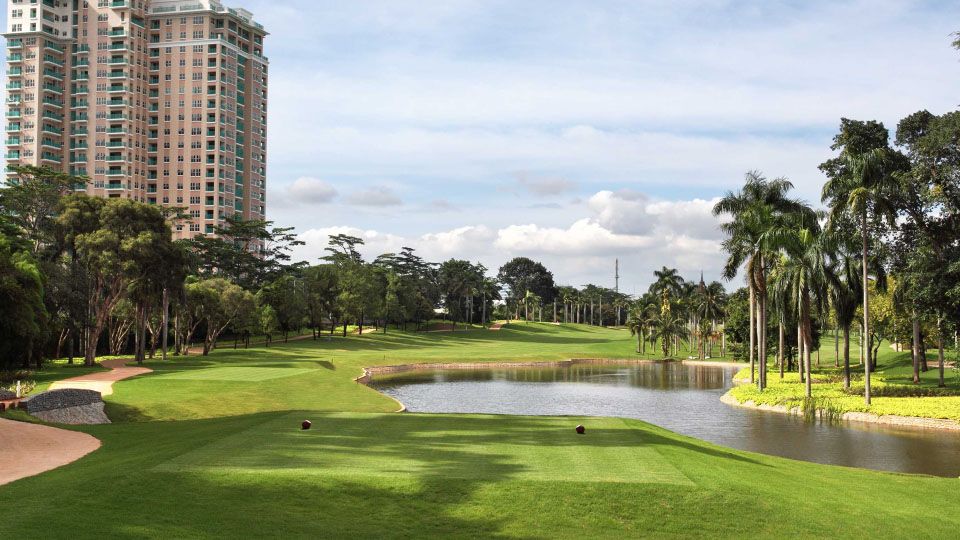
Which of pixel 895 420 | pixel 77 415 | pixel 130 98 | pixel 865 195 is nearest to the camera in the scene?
pixel 77 415

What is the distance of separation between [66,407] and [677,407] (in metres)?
38.6

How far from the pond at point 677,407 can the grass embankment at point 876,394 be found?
2.19 meters

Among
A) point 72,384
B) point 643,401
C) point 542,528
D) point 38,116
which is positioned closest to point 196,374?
point 72,384

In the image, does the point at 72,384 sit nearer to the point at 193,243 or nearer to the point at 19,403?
the point at 19,403

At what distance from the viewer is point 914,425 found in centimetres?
4259

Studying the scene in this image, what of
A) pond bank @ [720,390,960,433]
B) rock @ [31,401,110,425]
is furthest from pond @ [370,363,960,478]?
rock @ [31,401,110,425]

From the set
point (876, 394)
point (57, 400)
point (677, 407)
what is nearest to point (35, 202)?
point (57, 400)

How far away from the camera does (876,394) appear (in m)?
50.3

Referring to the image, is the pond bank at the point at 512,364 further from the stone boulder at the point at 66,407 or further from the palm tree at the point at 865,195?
the palm tree at the point at 865,195

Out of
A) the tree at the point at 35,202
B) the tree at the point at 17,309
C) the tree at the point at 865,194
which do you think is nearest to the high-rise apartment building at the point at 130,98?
the tree at the point at 35,202

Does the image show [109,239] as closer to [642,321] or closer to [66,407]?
[66,407]

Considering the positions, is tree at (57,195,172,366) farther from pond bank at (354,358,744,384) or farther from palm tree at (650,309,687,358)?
palm tree at (650,309,687,358)

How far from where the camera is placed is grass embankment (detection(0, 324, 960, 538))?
16.2m

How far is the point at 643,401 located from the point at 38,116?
184077 millimetres
